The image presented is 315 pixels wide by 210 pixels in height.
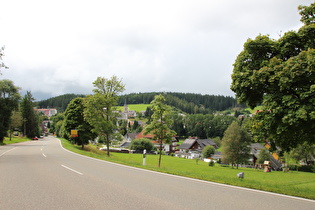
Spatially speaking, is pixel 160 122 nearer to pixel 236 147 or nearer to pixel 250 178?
pixel 250 178

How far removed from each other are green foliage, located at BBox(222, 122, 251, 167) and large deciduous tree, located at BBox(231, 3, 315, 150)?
40.4 meters

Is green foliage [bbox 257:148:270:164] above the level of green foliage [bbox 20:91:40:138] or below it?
below

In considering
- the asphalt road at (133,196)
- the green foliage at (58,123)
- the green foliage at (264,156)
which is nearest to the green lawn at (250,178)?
the asphalt road at (133,196)

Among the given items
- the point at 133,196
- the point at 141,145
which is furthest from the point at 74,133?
the point at 141,145

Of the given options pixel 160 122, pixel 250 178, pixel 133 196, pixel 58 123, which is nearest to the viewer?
pixel 133 196

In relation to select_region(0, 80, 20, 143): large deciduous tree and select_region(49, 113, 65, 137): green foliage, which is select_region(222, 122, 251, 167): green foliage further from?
select_region(49, 113, 65, 137): green foliage

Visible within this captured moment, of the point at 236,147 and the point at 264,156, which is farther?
the point at 264,156

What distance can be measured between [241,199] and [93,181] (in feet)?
16.7

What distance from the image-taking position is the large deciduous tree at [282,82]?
9.30 m

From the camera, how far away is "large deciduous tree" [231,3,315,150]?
9305 mm

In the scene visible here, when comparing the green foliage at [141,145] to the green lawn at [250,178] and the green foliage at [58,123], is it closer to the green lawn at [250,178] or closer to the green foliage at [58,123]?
the green foliage at [58,123]

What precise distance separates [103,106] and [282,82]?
2567 centimetres

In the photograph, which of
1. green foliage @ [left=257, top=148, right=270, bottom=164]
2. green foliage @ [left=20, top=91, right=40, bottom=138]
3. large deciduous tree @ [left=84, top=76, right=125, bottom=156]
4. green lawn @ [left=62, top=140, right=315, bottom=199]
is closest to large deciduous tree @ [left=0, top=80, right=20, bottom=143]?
green lawn @ [left=62, top=140, right=315, bottom=199]

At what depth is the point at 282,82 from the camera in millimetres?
9586
